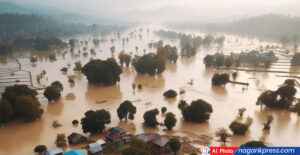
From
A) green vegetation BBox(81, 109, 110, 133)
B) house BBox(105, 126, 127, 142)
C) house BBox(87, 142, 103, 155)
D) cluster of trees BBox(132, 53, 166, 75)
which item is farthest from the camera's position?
cluster of trees BBox(132, 53, 166, 75)

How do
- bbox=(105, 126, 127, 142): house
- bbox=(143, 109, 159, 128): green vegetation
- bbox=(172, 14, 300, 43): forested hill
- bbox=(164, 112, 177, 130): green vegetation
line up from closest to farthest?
bbox=(105, 126, 127, 142): house
bbox=(164, 112, 177, 130): green vegetation
bbox=(143, 109, 159, 128): green vegetation
bbox=(172, 14, 300, 43): forested hill

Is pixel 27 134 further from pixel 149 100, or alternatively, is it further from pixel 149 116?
pixel 149 100

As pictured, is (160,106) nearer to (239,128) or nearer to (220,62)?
(239,128)

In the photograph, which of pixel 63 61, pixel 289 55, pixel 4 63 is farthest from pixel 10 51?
pixel 289 55

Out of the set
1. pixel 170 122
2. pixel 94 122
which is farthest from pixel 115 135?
pixel 170 122

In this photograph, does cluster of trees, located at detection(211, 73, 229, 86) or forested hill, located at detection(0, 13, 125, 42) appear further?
forested hill, located at detection(0, 13, 125, 42)

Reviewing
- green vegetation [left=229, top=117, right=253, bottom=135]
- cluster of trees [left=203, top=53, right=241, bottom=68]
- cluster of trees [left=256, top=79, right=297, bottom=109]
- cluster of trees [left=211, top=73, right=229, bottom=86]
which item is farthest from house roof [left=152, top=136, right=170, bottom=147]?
cluster of trees [left=203, top=53, right=241, bottom=68]

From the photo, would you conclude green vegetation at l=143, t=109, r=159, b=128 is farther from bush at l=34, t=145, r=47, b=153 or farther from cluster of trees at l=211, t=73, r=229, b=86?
cluster of trees at l=211, t=73, r=229, b=86

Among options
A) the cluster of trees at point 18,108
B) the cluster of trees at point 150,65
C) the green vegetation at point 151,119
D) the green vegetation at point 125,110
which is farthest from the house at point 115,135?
the cluster of trees at point 150,65
